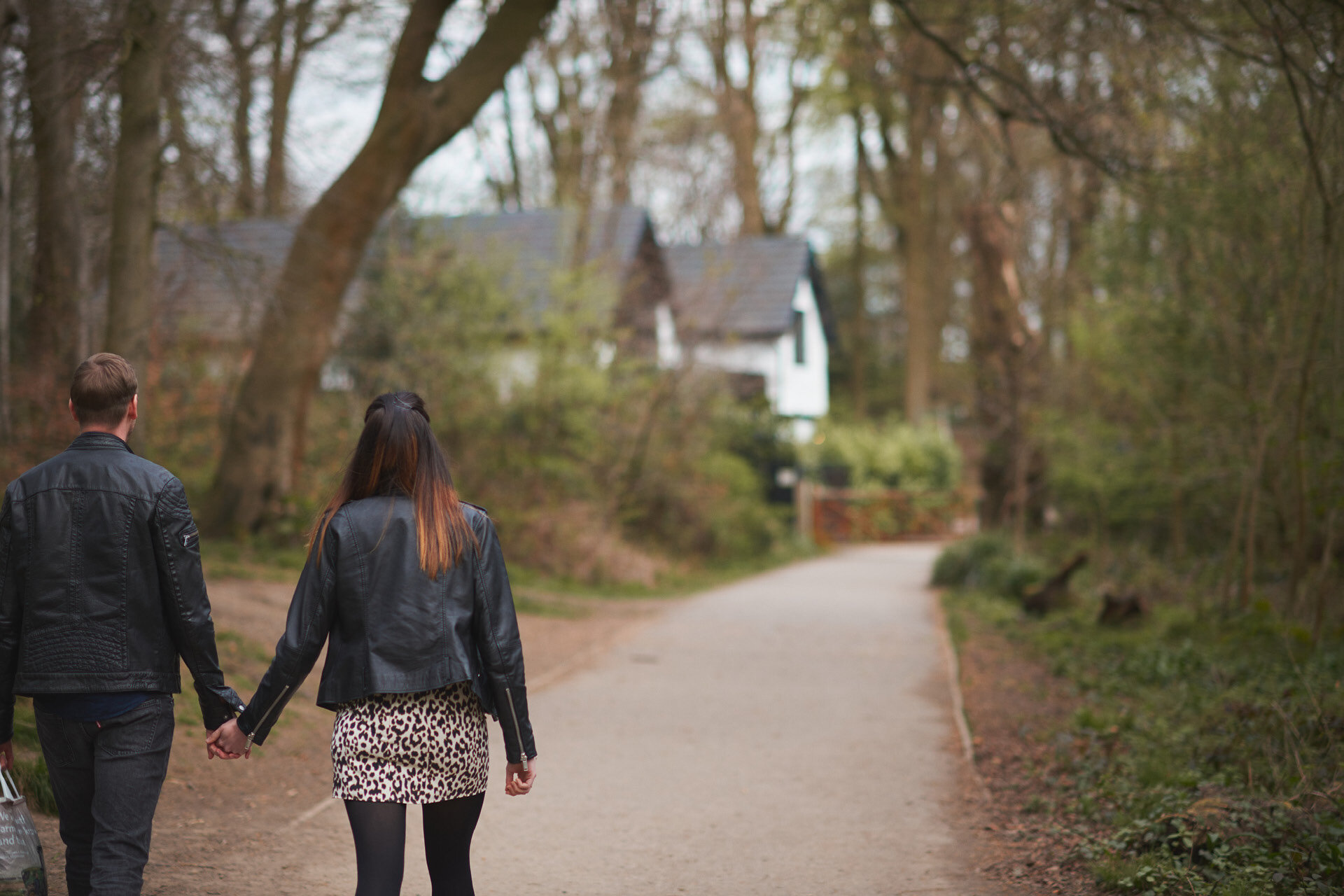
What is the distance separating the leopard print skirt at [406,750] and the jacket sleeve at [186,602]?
1.30 ft

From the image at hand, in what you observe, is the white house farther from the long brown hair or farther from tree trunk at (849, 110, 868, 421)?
the long brown hair

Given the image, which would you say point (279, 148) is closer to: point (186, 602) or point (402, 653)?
point (186, 602)

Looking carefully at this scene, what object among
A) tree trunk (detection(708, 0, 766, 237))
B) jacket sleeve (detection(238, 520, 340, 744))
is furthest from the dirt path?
tree trunk (detection(708, 0, 766, 237))

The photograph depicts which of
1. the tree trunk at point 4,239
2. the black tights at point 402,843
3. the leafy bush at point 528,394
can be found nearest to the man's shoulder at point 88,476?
the black tights at point 402,843

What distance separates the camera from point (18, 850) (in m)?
3.29

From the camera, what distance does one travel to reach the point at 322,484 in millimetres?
14047

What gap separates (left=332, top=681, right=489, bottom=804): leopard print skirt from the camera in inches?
126

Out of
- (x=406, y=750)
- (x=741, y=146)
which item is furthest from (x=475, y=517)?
(x=741, y=146)

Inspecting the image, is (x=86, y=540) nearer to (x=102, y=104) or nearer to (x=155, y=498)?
(x=155, y=498)

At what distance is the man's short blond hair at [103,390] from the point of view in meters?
3.38

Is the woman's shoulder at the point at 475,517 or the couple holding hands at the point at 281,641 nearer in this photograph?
the couple holding hands at the point at 281,641

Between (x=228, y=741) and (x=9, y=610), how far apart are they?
704 mm

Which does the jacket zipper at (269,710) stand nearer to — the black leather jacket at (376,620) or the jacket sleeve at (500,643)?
the black leather jacket at (376,620)

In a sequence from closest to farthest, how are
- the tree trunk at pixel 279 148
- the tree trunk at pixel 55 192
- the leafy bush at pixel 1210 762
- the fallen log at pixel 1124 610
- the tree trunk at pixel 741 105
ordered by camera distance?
1. the leafy bush at pixel 1210 762
2. the tree trunk at pixel 55 192
3. the tree trunk at pixel 279 148
4. the fallen log at pixel 1124 610
5. the tree trunk at pixel 741 105
